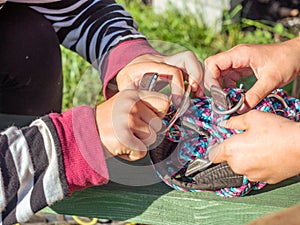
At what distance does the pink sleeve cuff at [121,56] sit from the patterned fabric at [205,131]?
177mm

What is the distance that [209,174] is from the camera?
2.90ft

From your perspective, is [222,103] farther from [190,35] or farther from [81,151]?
[190,35]

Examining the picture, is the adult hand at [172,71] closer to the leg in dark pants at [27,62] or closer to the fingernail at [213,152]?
the fingernail at [213,152]

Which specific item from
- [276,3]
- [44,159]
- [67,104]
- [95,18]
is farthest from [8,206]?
[276,3]

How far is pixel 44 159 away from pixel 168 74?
23cm

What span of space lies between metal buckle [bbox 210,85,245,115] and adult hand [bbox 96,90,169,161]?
87 mm

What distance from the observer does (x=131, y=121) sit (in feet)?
2.73

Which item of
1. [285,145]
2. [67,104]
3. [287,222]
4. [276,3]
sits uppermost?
[287,222]

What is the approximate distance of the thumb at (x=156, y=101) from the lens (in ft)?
2.75

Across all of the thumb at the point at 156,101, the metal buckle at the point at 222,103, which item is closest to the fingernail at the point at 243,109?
the metal buckle at the point at 222,103

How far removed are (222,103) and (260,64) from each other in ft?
0.39

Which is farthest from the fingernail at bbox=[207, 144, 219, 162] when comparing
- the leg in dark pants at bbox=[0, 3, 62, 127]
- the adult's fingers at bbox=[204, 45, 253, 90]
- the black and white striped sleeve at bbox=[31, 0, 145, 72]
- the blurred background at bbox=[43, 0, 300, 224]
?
the blurred background at bbox=[43, 0, 300, 224]

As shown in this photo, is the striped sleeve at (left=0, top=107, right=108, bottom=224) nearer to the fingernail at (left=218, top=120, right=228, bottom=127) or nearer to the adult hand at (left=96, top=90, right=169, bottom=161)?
the adult hand at (left=96, top=90, right=169, bottom=161)

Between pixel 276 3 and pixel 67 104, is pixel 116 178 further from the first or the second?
pixel 276 3
